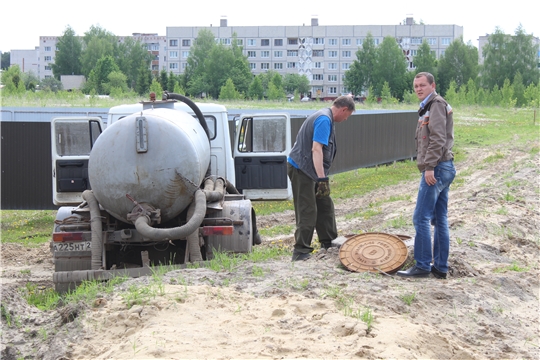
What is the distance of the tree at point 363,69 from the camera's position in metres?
107

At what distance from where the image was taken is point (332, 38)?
416 feet

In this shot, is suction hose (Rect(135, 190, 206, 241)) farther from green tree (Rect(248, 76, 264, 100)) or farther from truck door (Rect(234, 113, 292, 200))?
green tree (Rect(248, 76, 264, 100))

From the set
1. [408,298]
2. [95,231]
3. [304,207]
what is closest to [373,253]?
[304,207]

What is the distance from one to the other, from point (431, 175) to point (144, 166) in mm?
2974

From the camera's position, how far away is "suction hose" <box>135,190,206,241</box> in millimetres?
7801

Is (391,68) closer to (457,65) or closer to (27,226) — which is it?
(457,65)

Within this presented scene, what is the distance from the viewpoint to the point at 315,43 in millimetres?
127188

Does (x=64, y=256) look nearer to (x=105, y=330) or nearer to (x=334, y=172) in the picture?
(x=105, y=330)

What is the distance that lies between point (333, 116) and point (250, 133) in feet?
14.5

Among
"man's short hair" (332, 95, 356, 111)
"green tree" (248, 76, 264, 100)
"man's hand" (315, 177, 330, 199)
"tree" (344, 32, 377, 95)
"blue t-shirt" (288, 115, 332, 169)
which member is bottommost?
"man's hand" (315, 177, 330, 199)

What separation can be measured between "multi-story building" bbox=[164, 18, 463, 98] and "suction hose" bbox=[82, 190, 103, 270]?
117854 millimetres

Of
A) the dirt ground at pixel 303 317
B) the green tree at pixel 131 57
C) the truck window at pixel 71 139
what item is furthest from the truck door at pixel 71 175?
the green tree at pixel 131 57

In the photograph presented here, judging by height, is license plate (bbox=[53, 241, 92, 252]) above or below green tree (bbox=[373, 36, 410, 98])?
below

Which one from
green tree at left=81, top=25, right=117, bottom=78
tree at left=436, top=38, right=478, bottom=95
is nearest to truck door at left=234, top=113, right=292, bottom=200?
tree at left=436, top=38, right=478, bottom=95
